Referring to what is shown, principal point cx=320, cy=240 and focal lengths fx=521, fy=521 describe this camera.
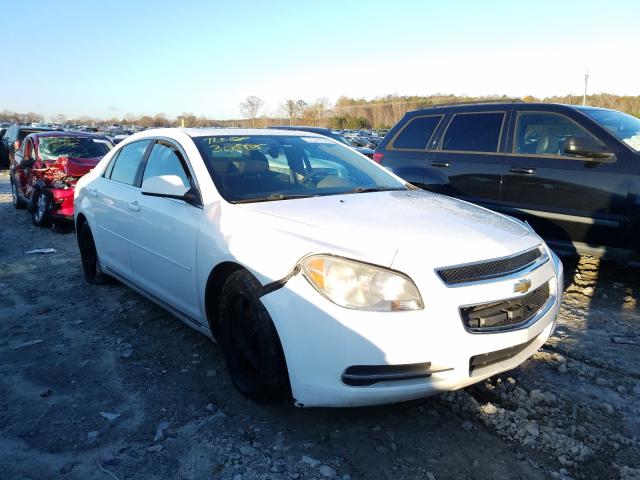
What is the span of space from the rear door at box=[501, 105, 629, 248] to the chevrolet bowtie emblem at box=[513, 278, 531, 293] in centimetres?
272

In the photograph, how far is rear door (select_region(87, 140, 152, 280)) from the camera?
4336 mm

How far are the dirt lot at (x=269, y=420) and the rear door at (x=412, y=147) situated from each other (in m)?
2.83

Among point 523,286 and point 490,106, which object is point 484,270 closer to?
point 523,286

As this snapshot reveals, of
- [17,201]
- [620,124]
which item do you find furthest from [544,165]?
[17,201]

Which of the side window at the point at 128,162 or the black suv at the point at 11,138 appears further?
the black suv at the point at 11,138

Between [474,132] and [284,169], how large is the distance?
307 cm

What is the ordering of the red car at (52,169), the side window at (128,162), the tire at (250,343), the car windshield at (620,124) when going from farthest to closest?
the red car at (52,169)
the car windshield at (620,124)
the side window at (128,162)
the tire at (250,343)

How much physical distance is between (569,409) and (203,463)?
2028 mm

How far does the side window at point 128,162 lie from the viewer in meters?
4.50

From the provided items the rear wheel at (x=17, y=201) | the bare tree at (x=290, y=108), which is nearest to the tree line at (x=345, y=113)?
the bare tree at (x=290, y=108)

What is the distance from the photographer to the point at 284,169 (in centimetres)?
386

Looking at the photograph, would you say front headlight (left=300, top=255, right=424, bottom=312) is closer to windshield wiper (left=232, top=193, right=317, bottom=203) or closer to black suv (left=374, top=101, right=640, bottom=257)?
windshield wiper (left=232, top=193, right=317, bottom=203)

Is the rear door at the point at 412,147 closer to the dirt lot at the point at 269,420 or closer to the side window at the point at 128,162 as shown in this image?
the dirt lot at the point at 269,420

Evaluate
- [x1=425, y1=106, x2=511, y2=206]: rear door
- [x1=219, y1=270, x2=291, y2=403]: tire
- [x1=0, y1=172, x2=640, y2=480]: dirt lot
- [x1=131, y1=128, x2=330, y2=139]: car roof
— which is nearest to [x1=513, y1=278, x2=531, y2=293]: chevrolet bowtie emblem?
[x1=0, y1=172, x2=640, y2=480]: dirt lot
